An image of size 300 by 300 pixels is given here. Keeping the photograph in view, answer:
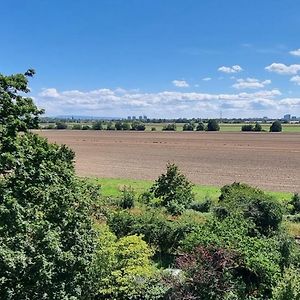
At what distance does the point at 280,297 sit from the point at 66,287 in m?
5.97

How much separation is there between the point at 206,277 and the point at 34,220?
5.59 meters

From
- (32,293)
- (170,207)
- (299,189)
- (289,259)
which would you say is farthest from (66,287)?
(299,189)

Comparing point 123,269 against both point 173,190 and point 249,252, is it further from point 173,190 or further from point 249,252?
point 173,190

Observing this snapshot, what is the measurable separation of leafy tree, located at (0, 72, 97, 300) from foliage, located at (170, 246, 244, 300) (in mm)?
3095

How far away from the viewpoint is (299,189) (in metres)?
45.6

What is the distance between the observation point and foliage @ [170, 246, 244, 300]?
1351cm

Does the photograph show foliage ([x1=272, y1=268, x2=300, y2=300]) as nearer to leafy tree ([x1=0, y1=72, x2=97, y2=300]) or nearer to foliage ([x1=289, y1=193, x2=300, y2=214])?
leafy tree ([x1=0, y1=72, x2=97, y2=300])

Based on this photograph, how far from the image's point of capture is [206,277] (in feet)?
44.3

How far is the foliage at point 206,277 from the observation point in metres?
13.5

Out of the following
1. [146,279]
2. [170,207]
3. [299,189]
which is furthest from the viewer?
[299,189]

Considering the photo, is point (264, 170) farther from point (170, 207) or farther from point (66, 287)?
point (66, 287)

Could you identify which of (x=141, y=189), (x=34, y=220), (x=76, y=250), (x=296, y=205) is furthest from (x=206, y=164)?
(x=34, y=220)

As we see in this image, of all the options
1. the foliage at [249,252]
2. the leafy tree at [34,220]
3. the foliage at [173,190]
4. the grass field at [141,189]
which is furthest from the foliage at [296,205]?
the leafy tree at [34,220]

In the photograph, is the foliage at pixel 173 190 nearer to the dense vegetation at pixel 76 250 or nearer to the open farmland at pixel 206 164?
the dense vegetation at pixel 76 250
